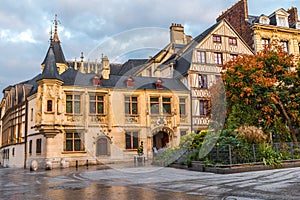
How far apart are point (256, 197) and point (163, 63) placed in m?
25.8

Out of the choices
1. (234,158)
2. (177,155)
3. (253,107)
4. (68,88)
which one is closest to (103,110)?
(68,88)

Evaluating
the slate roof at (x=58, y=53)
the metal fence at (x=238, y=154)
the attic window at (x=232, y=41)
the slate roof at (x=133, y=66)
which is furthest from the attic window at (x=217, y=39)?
the slate roof at (x=58, y=53)

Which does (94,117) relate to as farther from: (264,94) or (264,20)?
(264,20)

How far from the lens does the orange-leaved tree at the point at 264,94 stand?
17.4 meters

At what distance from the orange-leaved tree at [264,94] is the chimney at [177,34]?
16709 millimetres

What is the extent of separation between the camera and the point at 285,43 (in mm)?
32312

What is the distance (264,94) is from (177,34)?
1926cm

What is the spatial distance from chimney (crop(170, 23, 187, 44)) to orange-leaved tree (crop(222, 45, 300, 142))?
54.8 feet

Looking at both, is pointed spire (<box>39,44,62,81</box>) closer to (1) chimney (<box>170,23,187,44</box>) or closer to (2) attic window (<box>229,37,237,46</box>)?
(1) chimney (<box>170,23,187,44</box>)

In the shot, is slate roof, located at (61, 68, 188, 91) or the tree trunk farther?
slate roof, located at (61, 68, 188, 91)

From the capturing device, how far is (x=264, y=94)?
56.9ft

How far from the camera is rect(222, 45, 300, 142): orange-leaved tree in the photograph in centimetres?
1738

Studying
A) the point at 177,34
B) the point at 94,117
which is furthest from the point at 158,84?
the point at 177,34

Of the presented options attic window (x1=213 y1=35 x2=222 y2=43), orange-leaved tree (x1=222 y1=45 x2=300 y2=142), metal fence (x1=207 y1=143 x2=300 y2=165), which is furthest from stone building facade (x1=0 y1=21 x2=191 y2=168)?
metal fence (x1=207 y1=143 x2=300 y2=165)
